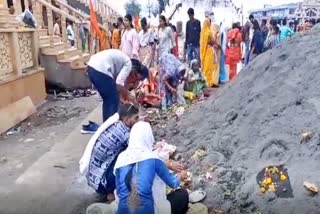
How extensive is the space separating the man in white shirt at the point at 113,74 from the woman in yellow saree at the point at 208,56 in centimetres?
408

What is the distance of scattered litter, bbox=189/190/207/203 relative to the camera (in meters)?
4.00

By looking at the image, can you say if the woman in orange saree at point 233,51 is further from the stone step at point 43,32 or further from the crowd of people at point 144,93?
the stone step at point 43,32

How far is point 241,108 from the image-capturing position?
209 inches

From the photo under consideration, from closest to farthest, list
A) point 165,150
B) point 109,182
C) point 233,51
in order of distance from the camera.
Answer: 1. point 109,182
2. point 165,150
3. point 233,51

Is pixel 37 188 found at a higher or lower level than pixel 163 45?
lower

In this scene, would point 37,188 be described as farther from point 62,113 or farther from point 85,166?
point 62,113

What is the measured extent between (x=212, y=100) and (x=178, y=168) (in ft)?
7.27

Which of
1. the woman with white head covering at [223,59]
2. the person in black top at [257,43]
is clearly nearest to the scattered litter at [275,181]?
the woman with white head covering at [223,59]

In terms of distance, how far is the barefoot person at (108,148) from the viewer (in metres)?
3.87

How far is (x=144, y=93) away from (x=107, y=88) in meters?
2.27

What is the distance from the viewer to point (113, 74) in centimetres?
579

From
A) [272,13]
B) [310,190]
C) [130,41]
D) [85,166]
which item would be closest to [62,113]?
[130,41]

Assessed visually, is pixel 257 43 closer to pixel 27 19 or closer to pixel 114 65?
pixel 27 19

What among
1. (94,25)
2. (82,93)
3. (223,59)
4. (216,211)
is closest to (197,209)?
(216,211)
